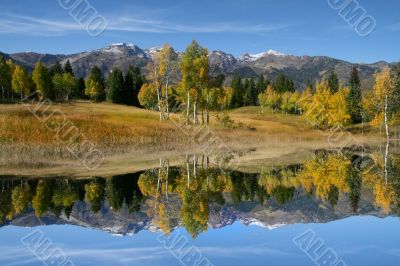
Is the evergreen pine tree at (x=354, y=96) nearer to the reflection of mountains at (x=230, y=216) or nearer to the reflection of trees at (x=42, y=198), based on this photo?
the reflection of mountains at (x=230, y=216)

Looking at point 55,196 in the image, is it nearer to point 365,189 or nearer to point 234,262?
point 234,262

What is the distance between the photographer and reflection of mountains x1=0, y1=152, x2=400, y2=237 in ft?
46.9

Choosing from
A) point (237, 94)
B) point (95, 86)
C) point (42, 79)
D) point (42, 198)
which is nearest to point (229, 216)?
point (42, 198)

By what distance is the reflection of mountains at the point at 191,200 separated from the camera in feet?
46.9

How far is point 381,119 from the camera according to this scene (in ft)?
252

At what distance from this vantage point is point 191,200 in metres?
17.4

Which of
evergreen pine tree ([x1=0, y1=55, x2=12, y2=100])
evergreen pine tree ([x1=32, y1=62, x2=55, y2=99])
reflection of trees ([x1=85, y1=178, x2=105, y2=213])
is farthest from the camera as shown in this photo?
evergreen pine tree ([x1=32, y1=62, x2=55, y2=99])

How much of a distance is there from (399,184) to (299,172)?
7893 mm

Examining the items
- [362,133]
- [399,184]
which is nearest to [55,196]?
[399,184]

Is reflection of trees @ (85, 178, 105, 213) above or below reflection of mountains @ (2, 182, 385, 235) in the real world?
above

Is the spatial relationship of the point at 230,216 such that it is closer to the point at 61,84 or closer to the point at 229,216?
the point at 229,216

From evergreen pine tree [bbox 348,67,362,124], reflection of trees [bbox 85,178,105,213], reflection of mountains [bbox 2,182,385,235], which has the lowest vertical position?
reflection of mountains [bbox 2,182,385,235]

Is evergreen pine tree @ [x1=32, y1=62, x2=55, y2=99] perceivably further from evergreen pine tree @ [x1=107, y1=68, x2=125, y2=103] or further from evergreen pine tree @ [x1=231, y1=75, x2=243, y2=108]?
evergreen pine tree @ [x1=231, y1=75, x2=243, y2=108]

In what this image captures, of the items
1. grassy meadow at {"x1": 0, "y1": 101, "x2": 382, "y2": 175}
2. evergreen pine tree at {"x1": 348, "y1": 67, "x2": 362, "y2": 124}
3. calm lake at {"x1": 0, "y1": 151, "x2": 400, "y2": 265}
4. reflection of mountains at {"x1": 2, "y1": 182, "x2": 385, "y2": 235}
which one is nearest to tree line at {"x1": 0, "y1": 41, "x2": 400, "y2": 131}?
evergreen pine tree at {"x1": 348, "y1": 67, "x2": 362, "y2": 124}
